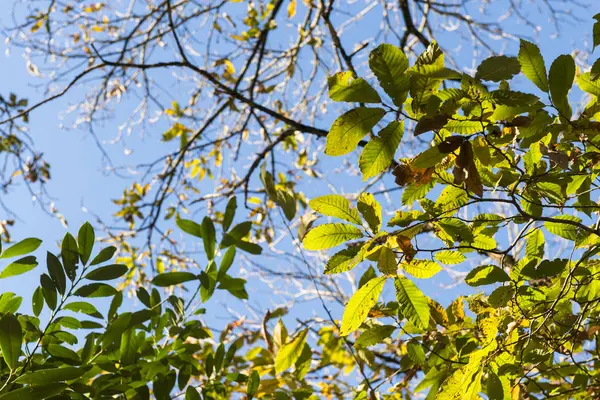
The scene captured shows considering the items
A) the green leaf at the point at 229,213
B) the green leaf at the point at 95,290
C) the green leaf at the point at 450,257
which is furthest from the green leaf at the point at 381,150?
the green leaf at the point at 95,290

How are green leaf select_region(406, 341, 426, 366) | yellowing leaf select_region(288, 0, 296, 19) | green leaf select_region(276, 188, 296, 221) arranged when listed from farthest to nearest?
yellowing leaf select_region(288, 0, 296, 19)
green leaf select_region(276, 188, 296, 221)
green leaf select_region(406, 341, 426, 366)

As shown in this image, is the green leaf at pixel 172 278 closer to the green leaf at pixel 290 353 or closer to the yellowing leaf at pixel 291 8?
the green leaf at pixel 290 353

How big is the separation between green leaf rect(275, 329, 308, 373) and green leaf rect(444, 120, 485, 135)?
614 millimetres

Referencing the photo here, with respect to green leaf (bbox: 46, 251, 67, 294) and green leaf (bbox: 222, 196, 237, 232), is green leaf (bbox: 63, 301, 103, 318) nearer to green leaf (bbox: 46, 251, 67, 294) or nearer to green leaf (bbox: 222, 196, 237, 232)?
green leaf (bbox: 46, 251, 67, 294)

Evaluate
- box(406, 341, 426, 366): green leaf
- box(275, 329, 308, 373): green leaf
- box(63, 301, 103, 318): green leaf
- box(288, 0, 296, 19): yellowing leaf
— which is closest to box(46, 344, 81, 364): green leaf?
box(63, 301, 103, 318): green leaf

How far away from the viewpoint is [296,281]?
13.5 feet

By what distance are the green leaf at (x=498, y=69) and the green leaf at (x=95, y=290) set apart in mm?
699

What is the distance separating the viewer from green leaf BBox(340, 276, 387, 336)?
0.77 metres

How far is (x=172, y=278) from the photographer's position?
3.30ft

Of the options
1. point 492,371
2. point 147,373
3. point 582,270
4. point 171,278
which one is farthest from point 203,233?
point 582,270

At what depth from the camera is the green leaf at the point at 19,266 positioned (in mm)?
875

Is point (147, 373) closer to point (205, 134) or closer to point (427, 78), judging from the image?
point (427, 78)

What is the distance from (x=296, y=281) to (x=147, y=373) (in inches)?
123

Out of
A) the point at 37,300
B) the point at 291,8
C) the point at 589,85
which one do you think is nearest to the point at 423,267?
the point at 589,85
